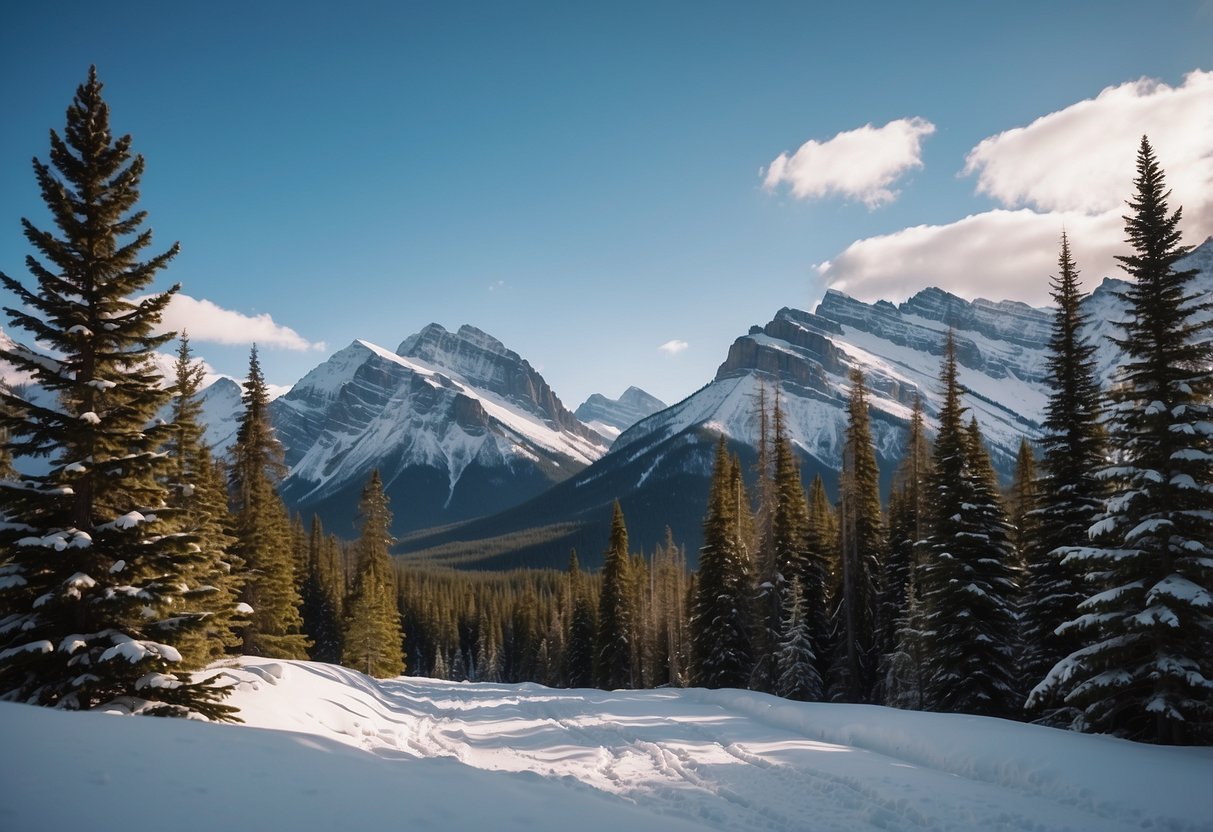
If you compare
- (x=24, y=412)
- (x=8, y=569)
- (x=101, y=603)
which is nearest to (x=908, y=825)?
(x=101, y=603)

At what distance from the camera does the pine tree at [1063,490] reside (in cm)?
2158

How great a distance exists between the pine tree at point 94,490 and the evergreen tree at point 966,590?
895 inches

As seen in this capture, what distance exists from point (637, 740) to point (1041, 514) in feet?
51.6

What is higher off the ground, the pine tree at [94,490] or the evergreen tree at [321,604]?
the pine tree at [94,490]

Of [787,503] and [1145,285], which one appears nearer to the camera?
[1145,285]

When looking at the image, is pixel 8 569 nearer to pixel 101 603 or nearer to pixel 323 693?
pixel 101 603

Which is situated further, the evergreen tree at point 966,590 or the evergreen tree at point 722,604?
the evergreen tree at point 722,604

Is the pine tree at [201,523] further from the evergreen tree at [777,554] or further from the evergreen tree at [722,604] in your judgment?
the evergreen tree at [777,554]

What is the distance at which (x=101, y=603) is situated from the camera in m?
11.6

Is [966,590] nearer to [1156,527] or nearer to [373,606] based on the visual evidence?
[1156,527]

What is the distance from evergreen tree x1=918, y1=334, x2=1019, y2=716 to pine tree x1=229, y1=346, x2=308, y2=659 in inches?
1076

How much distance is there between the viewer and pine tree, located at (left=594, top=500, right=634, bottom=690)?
50.9 meters

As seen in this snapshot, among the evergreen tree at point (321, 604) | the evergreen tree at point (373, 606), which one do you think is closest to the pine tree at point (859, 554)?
the evergreen tree at point (373, 606)

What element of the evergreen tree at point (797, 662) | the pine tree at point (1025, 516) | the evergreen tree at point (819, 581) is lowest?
the evergreen tree at point (797, 662)
